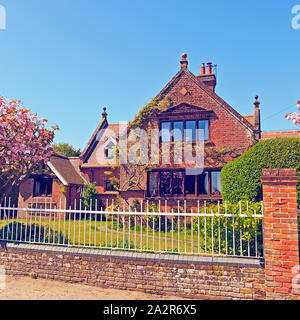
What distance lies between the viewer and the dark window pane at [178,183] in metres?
15.1

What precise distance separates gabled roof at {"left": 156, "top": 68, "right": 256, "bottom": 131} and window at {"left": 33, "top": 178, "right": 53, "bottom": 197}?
448 inches

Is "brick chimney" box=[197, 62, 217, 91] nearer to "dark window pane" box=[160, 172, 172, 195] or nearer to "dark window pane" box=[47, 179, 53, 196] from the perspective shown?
"dark window pane" box=[160, 172, 172, 195]

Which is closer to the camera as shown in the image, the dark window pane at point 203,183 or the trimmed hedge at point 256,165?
the trimmed hedge at point 256,165

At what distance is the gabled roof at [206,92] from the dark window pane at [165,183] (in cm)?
478

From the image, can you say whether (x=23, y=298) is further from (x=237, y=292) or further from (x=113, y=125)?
(x=113, y=125)

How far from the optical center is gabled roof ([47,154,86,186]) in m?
19.5

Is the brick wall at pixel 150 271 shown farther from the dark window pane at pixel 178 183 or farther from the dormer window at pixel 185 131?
the dormer window at pixel 185 131

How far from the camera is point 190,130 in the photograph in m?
15.2

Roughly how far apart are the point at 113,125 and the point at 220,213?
20723 millimetres

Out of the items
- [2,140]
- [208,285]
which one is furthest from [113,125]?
[208,285]

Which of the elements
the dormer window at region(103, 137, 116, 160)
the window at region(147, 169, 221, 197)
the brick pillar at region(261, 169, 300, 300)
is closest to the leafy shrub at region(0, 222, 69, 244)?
the brick pillar at region(261, 169, 300, 300)

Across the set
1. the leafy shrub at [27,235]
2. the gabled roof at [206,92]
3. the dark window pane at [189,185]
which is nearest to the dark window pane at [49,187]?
the gabled roof at [206,92]

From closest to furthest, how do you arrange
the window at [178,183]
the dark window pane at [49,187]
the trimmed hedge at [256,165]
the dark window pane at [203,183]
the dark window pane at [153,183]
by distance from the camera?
1. the trimmed hedge at [256,165]
2. the dark window pane at [203,183]
3. the window at [178,183]
4. the dark window pane at [153,183]
5. the dark window pane at [49,187]

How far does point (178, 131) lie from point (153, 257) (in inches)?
414
